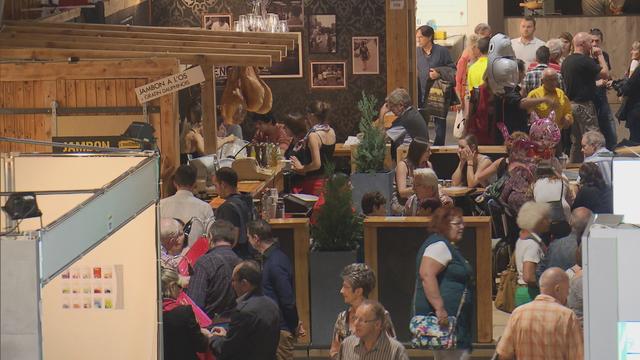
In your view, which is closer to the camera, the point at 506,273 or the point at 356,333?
the point at 356,333

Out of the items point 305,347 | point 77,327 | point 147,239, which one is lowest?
point 305,347

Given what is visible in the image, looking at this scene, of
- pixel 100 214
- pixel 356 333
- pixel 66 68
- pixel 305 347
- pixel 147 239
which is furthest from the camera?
pixel 305 347

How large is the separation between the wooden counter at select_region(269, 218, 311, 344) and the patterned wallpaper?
24.1 ft

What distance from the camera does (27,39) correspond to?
981 centimetres

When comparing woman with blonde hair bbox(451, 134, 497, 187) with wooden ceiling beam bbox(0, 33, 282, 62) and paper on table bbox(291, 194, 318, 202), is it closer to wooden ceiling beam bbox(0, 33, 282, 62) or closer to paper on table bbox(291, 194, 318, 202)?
paper on table bbox(291, 194, 318, 202)

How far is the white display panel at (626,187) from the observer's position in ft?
20.8

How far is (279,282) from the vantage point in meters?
9.06

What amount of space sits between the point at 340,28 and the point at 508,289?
736 cm

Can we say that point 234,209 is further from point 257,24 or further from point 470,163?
point 257,24

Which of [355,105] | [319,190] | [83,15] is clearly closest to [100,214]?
[319,190]

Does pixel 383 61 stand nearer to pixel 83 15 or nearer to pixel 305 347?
pixel 83 15

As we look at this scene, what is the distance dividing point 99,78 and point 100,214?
4429mm

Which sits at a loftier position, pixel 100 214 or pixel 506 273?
pixel 100 214

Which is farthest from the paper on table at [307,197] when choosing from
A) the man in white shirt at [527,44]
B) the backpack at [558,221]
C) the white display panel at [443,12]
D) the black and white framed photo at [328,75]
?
the white display panel at [443,12]
